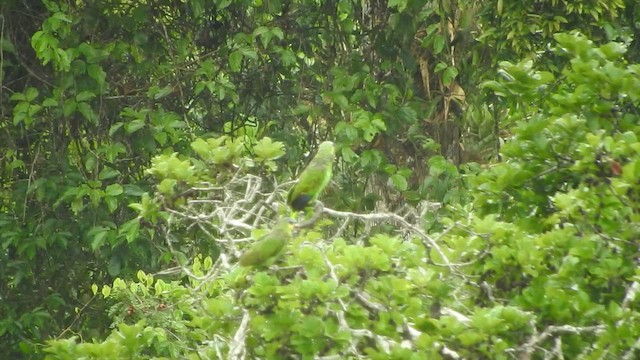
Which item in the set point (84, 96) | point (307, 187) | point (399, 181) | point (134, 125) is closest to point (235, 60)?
point (134, 125)

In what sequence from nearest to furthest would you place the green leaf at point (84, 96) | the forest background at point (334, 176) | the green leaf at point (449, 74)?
the forest background at point (334, 176), the green leaf at point (84, 96), the green leaf at point (449, 74)

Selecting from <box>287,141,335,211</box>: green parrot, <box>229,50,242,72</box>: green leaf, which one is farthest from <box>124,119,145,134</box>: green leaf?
<box>287,141,335,211</box>: green parrot

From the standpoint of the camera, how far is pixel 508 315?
254cm

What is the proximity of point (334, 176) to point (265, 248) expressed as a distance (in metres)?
3.31

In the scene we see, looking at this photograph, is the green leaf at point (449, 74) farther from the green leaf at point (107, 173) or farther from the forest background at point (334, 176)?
the green leaf at point (107, 173)

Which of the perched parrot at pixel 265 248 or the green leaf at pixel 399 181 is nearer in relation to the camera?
the perched parrot at pixel 265 248

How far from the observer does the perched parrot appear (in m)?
2.66

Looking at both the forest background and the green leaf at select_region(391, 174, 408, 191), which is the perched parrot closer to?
the forest background

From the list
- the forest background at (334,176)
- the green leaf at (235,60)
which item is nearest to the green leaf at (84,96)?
the forest background at (334,176)

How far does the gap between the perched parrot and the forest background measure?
0.06m

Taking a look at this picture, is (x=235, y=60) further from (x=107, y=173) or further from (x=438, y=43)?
(x=438, y=43)

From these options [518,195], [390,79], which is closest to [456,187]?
[390,79]

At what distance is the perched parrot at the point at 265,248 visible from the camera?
266 centimetres

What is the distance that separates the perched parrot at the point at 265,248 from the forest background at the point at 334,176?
0.19 ft
